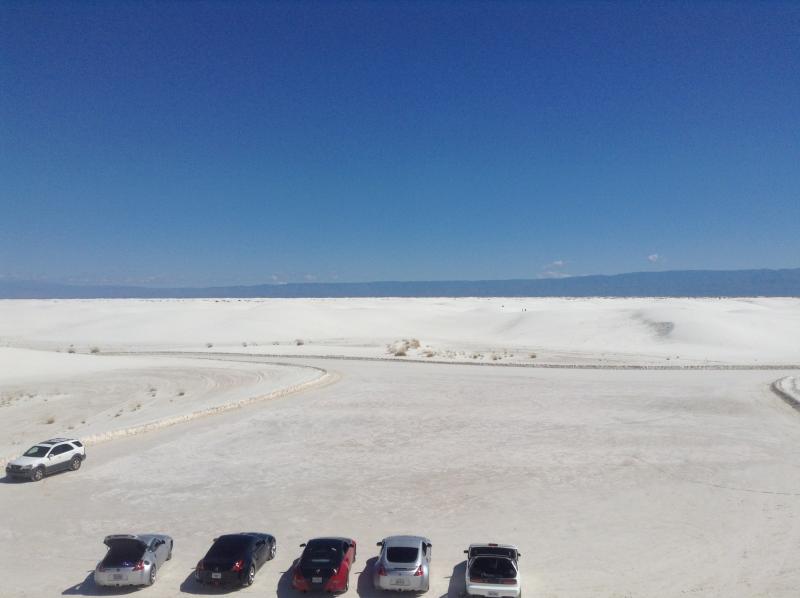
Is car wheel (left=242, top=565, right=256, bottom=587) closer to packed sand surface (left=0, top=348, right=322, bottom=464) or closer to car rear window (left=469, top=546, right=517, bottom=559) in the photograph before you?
car rear window (left=469, top=546, right=517, bottom=559)

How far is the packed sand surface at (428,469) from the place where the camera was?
41.6 ft

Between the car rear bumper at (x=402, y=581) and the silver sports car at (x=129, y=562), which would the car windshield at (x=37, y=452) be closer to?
the silver sports car at (x=129, y=562)

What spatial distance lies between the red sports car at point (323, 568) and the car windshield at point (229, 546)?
1054 mm

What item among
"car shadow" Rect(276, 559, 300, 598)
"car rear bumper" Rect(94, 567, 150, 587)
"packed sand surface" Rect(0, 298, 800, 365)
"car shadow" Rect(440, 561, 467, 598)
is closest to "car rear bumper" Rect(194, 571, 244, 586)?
"car shadow" Rect(276, 559, 300, 598)

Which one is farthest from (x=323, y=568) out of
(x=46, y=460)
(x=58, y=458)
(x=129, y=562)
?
(x=58, y=458)

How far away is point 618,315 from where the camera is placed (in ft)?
252

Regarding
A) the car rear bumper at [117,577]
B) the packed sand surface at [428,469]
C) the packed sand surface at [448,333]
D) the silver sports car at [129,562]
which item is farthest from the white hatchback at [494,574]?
the packed sand surface at [448,333]

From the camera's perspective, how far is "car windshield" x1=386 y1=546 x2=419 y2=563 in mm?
11445

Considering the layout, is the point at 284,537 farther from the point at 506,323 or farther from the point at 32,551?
the point at 506,323

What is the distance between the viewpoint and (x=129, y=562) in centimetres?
1137

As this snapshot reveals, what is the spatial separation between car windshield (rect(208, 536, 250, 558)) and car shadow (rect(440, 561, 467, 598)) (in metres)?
3.58

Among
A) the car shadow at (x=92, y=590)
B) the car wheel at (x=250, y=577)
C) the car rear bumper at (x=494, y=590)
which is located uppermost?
the car rear bumper at (x=494, y=590)

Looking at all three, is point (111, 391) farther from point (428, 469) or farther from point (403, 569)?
point (403, 569)

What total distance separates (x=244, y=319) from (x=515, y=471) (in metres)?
69.2
